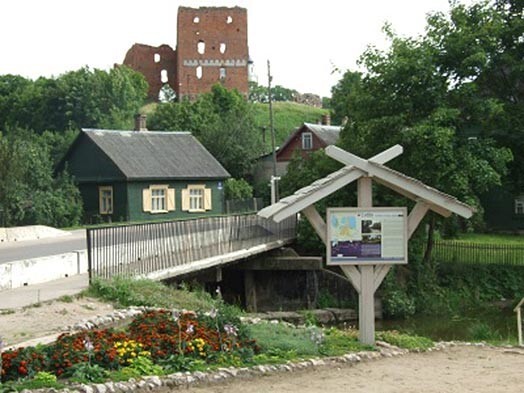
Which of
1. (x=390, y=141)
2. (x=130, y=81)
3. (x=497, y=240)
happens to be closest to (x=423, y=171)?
(x=390, y=141)

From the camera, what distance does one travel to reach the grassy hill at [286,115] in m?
85.8

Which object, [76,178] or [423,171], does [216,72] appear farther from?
[423,171]

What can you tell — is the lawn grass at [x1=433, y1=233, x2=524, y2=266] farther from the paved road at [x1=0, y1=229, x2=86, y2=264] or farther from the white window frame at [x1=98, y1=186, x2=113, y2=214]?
the white window frame at [x1=98, y1=186, x2=113, y2=214]

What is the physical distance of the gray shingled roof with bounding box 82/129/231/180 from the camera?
48.7m

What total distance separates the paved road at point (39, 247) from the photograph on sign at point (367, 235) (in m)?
12.2

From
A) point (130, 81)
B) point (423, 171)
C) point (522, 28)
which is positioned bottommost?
point (423, 171)

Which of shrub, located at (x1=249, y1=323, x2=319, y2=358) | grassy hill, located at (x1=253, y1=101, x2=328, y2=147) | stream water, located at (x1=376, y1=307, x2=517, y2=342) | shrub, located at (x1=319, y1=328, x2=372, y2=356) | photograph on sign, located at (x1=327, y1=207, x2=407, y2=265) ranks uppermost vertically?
grassy hill, located at (x1=253, y1=101, x2=328, y2=147)

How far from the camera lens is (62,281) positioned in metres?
20.0

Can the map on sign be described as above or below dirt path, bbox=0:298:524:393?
above

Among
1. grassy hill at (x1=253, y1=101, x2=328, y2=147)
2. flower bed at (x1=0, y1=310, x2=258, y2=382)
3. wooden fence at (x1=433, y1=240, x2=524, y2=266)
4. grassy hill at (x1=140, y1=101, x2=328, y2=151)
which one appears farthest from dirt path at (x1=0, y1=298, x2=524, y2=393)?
grassy hill at (x1=253, y1=101, x2=328, y2=147)

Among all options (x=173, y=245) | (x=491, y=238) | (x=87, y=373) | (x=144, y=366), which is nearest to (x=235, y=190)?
(x=491, y=238)

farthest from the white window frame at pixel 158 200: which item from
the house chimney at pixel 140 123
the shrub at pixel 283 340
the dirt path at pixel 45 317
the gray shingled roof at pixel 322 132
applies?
the shrub at pixel 283 340

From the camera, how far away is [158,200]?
50500 millimetres

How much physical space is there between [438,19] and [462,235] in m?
14.8
